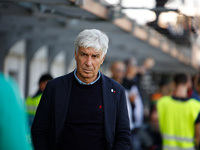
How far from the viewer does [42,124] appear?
3014 mm

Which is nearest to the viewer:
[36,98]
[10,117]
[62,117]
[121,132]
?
[10,117]

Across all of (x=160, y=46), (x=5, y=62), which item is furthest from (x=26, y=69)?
(x=160, y=46)

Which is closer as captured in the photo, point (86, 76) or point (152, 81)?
point (86, 76)

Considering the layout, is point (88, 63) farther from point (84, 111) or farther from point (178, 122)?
point (178, 122)

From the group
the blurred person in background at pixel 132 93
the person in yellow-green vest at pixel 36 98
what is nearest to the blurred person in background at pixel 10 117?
the person in yellow-green vest at pixel 36 98

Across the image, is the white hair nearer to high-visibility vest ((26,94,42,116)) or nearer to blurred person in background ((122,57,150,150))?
high-visibility vest ((26,94,42,116))

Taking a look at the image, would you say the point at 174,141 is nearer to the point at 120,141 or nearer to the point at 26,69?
the point at 120,141

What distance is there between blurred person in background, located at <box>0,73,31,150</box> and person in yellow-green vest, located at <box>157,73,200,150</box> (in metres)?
4.69

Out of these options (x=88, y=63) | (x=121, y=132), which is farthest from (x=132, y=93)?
(x=88, y=63)

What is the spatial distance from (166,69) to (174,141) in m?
17.1

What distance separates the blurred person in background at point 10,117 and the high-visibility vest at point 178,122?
15.6ft

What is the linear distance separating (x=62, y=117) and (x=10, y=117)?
1.51 metres

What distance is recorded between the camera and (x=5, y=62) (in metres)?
9.57

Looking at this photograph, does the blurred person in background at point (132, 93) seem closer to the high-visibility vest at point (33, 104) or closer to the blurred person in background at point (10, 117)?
the high-visibility vest at point (33, 104)
